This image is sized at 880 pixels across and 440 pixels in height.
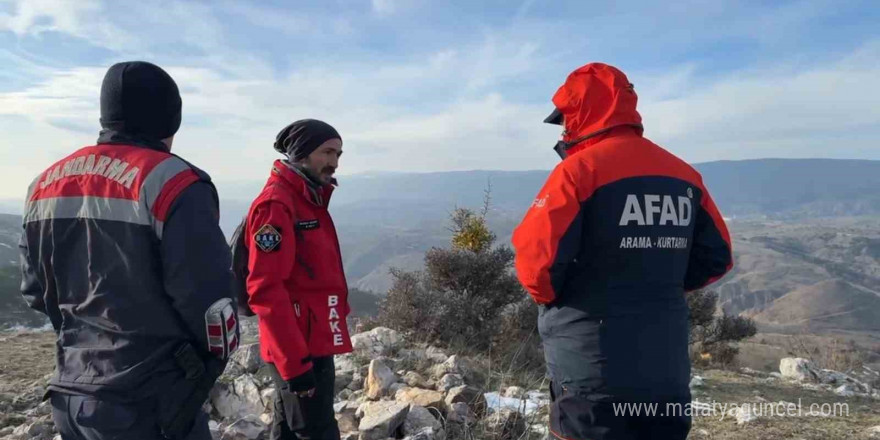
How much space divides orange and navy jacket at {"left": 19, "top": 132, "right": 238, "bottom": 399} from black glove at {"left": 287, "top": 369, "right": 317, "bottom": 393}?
2.22ft

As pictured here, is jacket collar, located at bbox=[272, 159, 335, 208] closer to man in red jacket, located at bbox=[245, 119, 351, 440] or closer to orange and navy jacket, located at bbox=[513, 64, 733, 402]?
man in red jacket, located at bbox=[245, 119, 351, 440]

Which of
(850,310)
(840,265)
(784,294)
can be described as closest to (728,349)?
(850,310)

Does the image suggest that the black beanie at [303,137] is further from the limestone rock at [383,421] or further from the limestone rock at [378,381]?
the limestone rock at [378,381]

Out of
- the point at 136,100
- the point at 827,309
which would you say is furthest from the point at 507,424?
the point at 827,309

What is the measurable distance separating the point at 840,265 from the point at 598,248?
416 ft

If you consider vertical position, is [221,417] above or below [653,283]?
below

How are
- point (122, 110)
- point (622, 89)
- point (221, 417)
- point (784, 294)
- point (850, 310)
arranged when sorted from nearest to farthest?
point (122, 110) < point (622, 89) < point (221, 417) < point (850, 310) < point (784, 294)

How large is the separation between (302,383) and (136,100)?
4.50ft

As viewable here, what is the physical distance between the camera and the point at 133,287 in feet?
6.52

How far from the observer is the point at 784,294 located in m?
84.9

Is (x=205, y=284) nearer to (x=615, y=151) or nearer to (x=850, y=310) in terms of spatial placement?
(x=615, y=151)

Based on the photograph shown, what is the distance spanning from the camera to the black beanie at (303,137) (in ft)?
10.4

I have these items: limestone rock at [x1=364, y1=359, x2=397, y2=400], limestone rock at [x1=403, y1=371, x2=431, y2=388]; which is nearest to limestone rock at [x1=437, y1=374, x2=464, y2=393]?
limestone rock at [x1=403, y1=371, x2=431, y2=388]

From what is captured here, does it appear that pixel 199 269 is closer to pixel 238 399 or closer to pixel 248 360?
pixel 238 399
